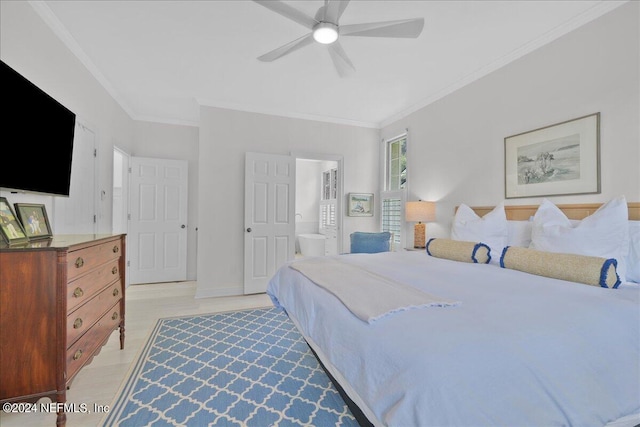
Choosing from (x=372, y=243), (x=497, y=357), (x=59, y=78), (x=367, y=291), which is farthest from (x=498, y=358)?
(x=59, y=78)

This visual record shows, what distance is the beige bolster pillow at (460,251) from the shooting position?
7.63 feet

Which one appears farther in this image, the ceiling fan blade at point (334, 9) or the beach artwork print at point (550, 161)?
the beach artwork print at point (550, 161)

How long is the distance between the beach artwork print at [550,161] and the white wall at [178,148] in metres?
4.69

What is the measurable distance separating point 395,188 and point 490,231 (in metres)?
2.29

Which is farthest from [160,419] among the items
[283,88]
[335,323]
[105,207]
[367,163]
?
[367,163]

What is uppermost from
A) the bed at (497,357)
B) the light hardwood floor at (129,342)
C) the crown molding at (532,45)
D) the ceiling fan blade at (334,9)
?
the crown molding at (532,45)

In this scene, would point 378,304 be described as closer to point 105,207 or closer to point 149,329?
point 149,329

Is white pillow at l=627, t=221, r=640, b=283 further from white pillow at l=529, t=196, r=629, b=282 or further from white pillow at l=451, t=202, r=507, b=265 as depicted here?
white pillow at l=451, t=202, r=507, b=265

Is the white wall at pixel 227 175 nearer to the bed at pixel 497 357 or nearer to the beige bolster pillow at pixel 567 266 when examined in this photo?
the bed at pixel 497 357

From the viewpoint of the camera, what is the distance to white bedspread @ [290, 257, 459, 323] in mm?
1238

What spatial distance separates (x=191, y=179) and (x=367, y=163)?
121 inches

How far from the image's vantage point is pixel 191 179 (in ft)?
16.3

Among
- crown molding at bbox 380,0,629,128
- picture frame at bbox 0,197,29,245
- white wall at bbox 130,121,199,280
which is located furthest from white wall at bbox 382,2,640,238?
picture frame at bbox 0,197,29,245

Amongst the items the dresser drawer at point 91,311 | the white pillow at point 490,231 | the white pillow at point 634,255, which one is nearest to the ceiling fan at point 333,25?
the white pillow at point 490,231
